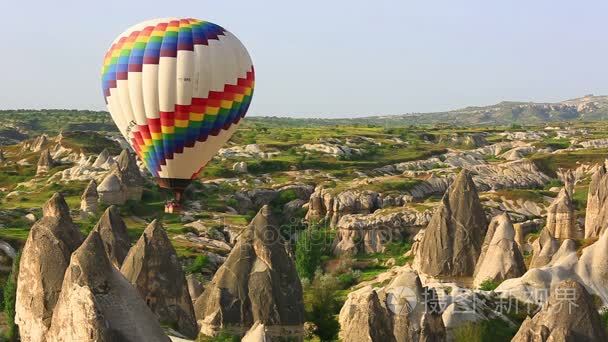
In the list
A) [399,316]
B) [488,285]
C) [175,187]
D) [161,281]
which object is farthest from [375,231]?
[161,281]

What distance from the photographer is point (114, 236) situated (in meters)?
32.1

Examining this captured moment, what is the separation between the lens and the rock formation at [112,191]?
73.6 m

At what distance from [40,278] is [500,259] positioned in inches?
892

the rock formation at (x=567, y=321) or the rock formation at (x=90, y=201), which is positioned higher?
the rock formation at (x=567, y=321)

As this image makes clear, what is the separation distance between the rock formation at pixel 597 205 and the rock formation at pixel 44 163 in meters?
57.9

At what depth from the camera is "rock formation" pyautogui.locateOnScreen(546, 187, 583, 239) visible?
55.2 meters

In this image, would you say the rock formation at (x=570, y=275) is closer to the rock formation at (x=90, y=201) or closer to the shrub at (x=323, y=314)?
the shrub at (x=323, y=314)

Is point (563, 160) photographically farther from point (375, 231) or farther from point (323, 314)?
point (323, 314)

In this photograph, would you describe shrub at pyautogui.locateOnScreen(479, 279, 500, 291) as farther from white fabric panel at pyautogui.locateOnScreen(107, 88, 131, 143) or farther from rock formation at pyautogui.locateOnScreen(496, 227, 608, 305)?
white fabric panel at pyautogui.locateOnScreen(107, 88, 131, 143)

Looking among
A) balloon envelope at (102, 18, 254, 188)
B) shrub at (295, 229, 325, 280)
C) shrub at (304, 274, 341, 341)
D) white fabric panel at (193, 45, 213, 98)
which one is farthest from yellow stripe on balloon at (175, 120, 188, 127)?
shrub at (295, 229, 325, 280)

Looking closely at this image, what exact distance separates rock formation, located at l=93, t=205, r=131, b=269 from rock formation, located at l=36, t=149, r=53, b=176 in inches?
2534

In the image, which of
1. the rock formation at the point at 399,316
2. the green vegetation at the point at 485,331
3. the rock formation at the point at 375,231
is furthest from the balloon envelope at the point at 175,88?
the rock formation at the point at 375,231

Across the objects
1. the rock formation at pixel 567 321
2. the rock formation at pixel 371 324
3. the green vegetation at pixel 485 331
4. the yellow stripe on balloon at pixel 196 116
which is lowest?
the green vegetation at pixel 485 331

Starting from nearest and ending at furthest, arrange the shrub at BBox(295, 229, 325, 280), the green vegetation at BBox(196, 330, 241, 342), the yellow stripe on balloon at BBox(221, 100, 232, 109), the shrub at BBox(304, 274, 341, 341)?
the green vegetation at BBox(196, 330, 241, 342), the shrub at BBox(304, 274, 341, 341), the yellow stripe on balloon at BBox(221, 100, 232, 109), the shrub at BBox(295, 229, 325, 280)
